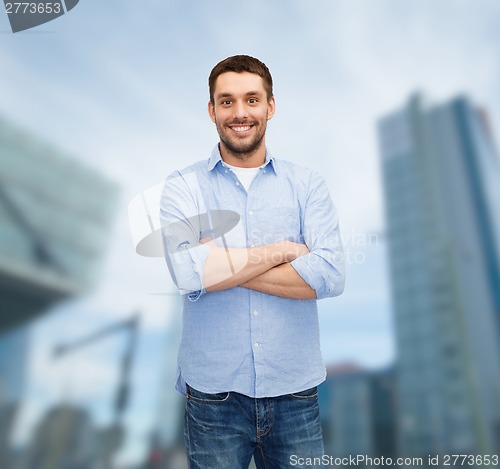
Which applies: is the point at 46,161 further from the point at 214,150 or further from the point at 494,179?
the point at 494,179

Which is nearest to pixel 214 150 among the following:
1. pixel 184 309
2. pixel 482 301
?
pixel 184 309

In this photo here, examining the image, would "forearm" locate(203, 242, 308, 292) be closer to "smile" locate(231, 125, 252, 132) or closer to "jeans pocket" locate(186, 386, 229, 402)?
"jeans pocket" locate(186, 386, 229, 402)

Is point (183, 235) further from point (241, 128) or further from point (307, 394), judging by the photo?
point (307, 394)

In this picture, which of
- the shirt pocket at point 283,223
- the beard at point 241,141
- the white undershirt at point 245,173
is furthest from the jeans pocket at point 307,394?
the beard at point 241,141

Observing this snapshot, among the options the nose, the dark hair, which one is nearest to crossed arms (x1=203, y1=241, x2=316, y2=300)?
the nose

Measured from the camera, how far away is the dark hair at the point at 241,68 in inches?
80.1

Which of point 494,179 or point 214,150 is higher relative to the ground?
point 494,179

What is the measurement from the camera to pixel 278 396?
1.73 metres

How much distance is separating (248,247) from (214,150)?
540mm

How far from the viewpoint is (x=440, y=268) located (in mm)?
67750

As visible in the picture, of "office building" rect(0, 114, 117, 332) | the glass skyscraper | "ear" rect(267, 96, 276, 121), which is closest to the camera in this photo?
"ear" rect(267, 96, 276, 121)

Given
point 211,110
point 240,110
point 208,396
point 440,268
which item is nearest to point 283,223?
point 240,110

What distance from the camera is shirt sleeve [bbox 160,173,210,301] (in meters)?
1.82

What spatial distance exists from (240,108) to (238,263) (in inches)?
26.5
